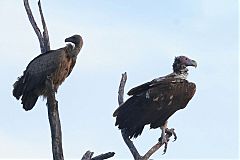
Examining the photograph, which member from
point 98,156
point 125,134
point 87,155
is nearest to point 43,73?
point 125,134

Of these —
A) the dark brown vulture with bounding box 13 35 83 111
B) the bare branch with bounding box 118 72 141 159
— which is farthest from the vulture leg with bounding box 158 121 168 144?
the dark brown vulture with bounding box 13 35 83 111

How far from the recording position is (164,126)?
36.7ft

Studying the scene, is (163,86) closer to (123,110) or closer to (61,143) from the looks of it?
(123,110)

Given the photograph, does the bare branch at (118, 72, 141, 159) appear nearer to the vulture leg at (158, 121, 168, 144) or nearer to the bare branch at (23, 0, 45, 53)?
the vulture leg at (158, 121, 168, 144)

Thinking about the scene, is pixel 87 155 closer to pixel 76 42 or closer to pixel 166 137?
pixel 166 137

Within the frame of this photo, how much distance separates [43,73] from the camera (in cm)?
1278

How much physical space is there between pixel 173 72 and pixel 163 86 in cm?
72

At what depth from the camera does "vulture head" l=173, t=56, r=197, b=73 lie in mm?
12000

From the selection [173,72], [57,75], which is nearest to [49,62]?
[57,75]

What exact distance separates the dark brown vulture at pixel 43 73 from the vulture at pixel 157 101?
1.97 meters

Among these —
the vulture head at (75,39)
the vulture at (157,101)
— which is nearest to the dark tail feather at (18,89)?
the vulture head at (75,39)

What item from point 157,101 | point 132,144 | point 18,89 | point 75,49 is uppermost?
point 75,49

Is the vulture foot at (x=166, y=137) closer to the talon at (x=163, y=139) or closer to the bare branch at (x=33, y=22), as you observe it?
the talon at (x=163, y=139)

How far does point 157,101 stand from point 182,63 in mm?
1036
